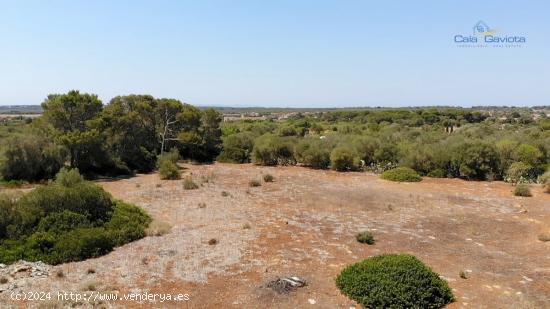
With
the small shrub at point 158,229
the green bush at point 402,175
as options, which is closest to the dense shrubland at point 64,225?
the small shrub at point 158,229

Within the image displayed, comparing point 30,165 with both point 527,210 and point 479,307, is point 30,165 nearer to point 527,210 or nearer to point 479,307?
point 479,307

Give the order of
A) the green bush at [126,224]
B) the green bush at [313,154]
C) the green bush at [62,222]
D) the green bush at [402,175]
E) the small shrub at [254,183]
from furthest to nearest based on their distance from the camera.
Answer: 1. the green bush at [313,154]
2. the green bush at [402,175]
3. the small shrub at [254,183]
4. the green bush at [126,224]
5. the green bush at [62,222]

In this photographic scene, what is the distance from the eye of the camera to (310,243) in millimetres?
11516

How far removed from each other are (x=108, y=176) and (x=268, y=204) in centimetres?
1122

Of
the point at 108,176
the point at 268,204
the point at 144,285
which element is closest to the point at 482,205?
the point at 268,204

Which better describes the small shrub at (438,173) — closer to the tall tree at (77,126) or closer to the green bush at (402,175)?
the green bush at (402,175)

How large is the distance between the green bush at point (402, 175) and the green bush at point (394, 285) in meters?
14.2

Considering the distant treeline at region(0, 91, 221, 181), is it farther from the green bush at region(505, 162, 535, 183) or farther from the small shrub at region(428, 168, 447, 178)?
the green bush at region(505, 162, 535, 183)

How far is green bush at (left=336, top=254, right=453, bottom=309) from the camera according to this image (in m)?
7.58

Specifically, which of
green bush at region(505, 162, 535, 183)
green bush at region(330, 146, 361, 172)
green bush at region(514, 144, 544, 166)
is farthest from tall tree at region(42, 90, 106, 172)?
green bush at region(514, 144, 544, 166)

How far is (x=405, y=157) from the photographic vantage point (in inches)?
1009

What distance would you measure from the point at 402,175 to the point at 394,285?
608 inches

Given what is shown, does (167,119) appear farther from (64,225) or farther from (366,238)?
(366,238)

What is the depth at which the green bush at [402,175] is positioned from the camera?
73.0 ft
